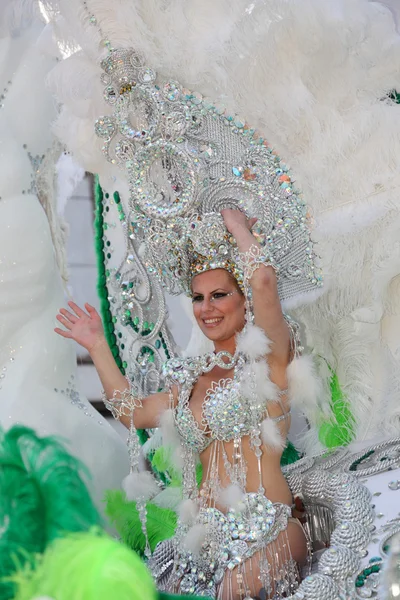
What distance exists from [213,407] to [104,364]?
0.30 meters

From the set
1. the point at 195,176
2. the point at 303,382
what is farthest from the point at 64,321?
the point at 303,382

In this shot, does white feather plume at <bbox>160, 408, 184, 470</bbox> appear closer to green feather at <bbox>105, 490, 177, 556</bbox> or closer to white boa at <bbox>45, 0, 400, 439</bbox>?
green feather at <bbox>105, 490, 177, 556</bbox>

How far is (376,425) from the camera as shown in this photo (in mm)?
1976

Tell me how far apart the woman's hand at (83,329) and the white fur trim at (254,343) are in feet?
1.24

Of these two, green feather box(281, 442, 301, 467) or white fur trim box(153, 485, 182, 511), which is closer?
white fur trim box(153, 485, 182, 511)

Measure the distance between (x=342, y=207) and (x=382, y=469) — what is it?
59 cm

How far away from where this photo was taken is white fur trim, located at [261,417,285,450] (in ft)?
5.85

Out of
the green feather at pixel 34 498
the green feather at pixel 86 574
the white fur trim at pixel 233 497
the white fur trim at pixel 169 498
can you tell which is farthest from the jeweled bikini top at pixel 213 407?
the green feather at pixel 86 574

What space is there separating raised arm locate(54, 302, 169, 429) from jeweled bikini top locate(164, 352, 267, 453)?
0.06 meters

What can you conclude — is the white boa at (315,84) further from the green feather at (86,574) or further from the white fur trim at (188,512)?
the green feather at (86,574)

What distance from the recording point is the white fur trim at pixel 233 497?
69.3 inches

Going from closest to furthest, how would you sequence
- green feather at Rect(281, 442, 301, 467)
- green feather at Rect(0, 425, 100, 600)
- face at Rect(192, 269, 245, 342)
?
1. green feather at Rect(0, 425, 100, 600)
2. face at Rect(192, 269, 245, 342)
3. green feather at Rect(281, 442, 301, 467)

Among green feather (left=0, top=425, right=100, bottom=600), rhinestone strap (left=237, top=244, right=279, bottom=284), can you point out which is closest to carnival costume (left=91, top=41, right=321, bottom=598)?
rhinestone strap (left=237, top=244, right=279, bottom=284)

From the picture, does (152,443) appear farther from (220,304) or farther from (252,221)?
(252,221)
